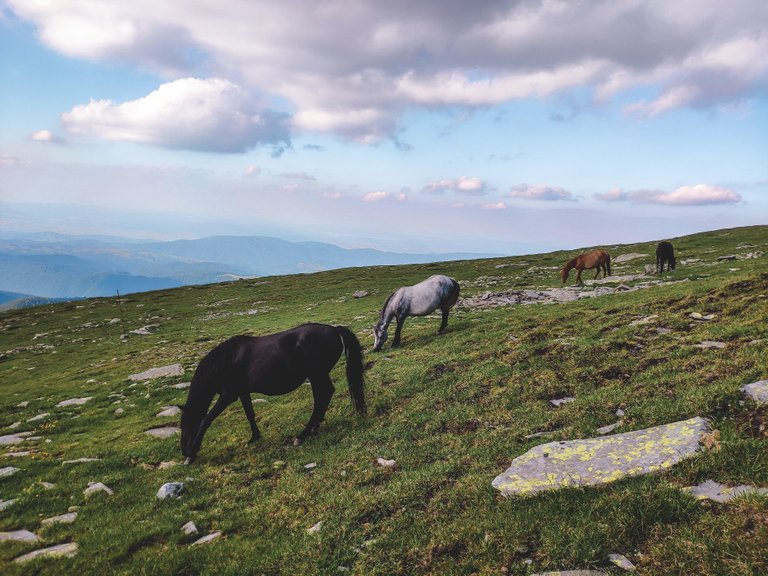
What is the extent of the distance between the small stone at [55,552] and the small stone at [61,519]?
1.06 metres

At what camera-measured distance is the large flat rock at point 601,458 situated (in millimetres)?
5918

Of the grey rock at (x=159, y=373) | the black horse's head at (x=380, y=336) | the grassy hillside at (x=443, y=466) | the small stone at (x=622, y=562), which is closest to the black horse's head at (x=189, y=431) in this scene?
the grassy hillside at (x=443, y=466)

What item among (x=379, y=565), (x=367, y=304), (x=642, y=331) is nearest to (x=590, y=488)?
(x=379, y=565)

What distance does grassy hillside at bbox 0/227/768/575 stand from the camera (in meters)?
5.11

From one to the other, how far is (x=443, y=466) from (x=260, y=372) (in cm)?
617

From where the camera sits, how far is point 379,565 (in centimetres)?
568

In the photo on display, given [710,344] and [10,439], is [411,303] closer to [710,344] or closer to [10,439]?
[710,344]

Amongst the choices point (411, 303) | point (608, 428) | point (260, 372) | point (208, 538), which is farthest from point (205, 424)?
point (411, 303)

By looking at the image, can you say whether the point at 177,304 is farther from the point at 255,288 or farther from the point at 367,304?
the point at 367,304

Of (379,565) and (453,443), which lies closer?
(379,565)

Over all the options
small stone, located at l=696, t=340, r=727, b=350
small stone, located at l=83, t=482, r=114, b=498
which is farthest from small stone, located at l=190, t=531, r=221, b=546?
small stone, located at l=696, t=340, r=727, b=350

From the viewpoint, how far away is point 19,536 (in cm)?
795

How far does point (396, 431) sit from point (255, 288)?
62.8m

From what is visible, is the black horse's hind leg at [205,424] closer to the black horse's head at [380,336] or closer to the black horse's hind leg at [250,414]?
the black horse's hind leg at [250,414]
